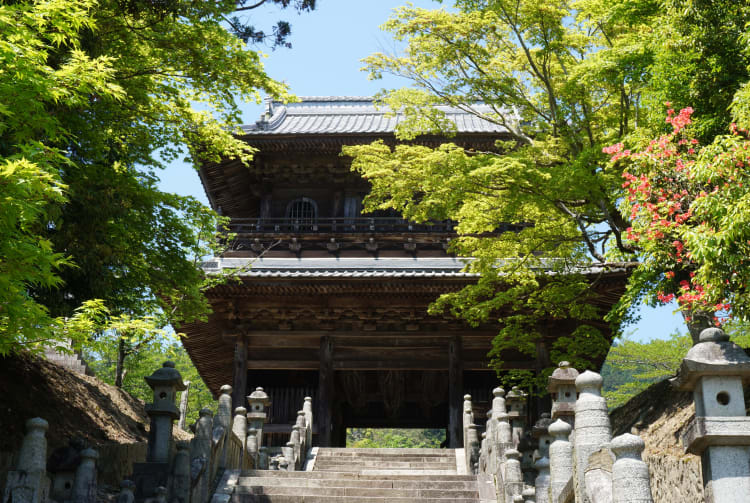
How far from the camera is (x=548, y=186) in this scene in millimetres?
11594

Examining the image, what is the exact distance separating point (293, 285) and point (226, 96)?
17.2ft

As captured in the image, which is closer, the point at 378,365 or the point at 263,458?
the point at 263,458

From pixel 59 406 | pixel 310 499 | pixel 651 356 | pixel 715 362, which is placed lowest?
→ pixel 310 499

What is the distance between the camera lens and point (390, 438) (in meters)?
47.4

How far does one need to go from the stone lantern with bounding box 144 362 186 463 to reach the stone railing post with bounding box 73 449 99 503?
1.76 meters

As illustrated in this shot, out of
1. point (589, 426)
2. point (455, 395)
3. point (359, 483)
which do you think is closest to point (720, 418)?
A: point (589, 426)

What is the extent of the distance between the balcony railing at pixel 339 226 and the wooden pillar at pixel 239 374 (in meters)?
2.99

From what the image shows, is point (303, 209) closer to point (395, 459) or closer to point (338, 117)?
point (338, 117)

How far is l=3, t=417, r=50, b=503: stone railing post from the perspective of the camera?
7.17 m

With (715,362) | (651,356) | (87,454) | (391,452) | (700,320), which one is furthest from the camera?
(651,356)

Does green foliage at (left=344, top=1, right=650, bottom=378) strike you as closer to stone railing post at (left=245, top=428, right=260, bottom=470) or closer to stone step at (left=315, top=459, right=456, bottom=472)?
stone step at (left=315, top=459, right=456, bottom=472)

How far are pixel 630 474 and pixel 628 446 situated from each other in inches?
7.1

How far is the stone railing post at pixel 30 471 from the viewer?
23.5 feet

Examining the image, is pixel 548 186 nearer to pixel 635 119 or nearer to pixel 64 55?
pixel 635 119
